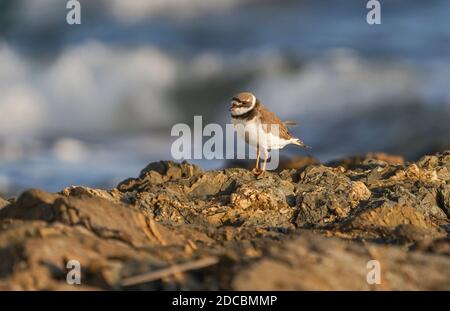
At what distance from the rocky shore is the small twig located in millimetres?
13

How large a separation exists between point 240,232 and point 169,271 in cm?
282

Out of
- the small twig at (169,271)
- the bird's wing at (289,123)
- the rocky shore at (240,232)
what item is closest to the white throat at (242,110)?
the bird's wing at (289,123)

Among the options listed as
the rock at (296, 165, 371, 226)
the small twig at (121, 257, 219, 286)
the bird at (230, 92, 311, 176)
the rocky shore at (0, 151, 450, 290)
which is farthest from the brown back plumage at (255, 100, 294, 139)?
the small twig at (121, 257, 219, 286)

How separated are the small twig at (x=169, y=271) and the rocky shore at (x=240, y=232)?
0.01 m

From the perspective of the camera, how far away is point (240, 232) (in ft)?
32.6

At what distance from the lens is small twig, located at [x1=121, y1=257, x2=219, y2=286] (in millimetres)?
7141

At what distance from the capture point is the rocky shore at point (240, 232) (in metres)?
7.31

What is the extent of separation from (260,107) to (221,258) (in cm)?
715

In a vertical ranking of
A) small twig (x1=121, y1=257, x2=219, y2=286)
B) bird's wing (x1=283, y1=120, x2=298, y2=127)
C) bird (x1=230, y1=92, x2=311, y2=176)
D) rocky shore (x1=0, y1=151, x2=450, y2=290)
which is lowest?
small twig (x1=121, y1=257, x2=219, y2=286)

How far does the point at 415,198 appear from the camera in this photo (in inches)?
458

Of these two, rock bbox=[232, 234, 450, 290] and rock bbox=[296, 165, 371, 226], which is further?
rock bbox=[296, 165, 371, 226]

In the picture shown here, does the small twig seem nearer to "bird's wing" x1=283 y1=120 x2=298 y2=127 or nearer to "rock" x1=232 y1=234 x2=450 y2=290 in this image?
"rock" x1=232 y1=234 x2=450 y2=290

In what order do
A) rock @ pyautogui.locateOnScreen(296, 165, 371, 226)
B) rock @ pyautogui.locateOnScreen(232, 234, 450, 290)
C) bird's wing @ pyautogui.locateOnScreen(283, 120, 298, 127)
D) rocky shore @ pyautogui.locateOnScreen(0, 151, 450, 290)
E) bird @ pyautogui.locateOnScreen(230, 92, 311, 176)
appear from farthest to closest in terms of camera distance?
bird's wing @ pyautogui.locateOnScreen(283, 120, 298, 127) → bird @ pyautogui.locateOnScreen(230, 92, 311, 176) → rock @ pyautogui.locateOnScreen(296, 165, 371, 226) → rocky shore @ pyautogui.locateOnScreen(0, 151, 450, 290) → rock @ pyautogui.locateOnScreen(232, 234, 450, 290)
